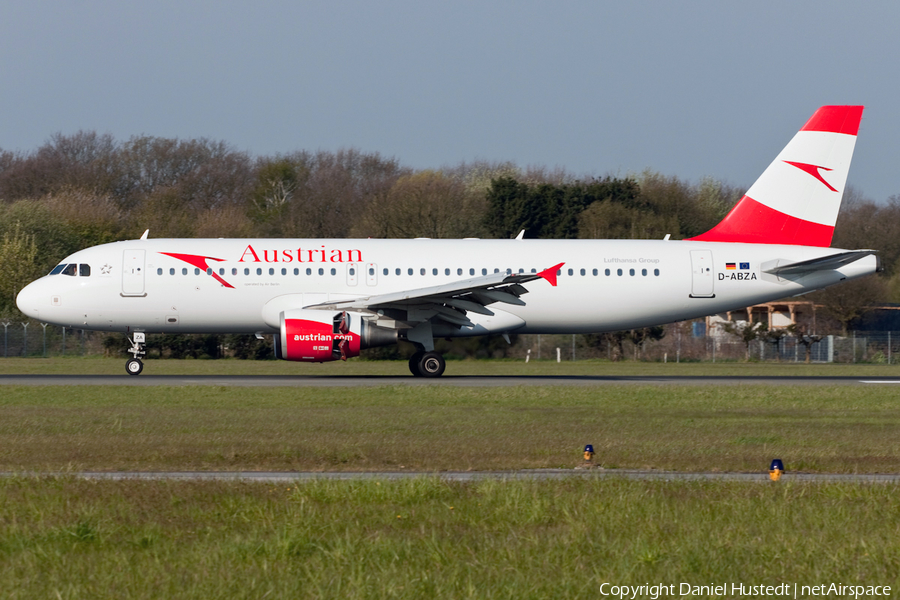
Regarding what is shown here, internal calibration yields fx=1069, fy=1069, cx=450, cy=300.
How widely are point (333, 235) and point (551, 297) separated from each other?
48968mm

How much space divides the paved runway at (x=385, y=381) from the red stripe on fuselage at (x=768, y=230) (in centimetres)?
431

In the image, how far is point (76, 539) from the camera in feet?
28.6

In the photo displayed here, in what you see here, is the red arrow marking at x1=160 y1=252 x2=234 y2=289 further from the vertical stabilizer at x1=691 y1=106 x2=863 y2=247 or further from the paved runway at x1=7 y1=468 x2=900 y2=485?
the paved runway at x1=7 y1=468 x2=900 y2=485

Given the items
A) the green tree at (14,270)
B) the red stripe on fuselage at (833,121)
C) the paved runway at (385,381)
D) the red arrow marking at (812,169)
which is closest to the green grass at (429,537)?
the paved runway at (385,381)

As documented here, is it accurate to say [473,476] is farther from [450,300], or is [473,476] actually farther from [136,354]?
[136,354]

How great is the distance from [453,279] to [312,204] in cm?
5450

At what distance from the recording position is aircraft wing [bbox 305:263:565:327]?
28766mm

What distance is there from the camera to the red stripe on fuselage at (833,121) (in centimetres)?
3322

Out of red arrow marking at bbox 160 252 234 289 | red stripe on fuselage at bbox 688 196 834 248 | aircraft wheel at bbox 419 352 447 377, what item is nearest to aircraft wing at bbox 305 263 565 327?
aircraft wheel at bbox 419 352 447 377

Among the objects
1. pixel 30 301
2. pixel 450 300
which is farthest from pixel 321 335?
pixel 30 301

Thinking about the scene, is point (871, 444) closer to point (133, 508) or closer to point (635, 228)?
point (133, 508)

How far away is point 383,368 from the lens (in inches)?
1516

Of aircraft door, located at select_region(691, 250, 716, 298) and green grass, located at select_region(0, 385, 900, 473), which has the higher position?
aircraft door, located at select_region(691, 250, 716, 298)

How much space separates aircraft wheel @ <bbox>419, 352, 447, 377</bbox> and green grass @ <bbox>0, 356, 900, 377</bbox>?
92.6 inches
